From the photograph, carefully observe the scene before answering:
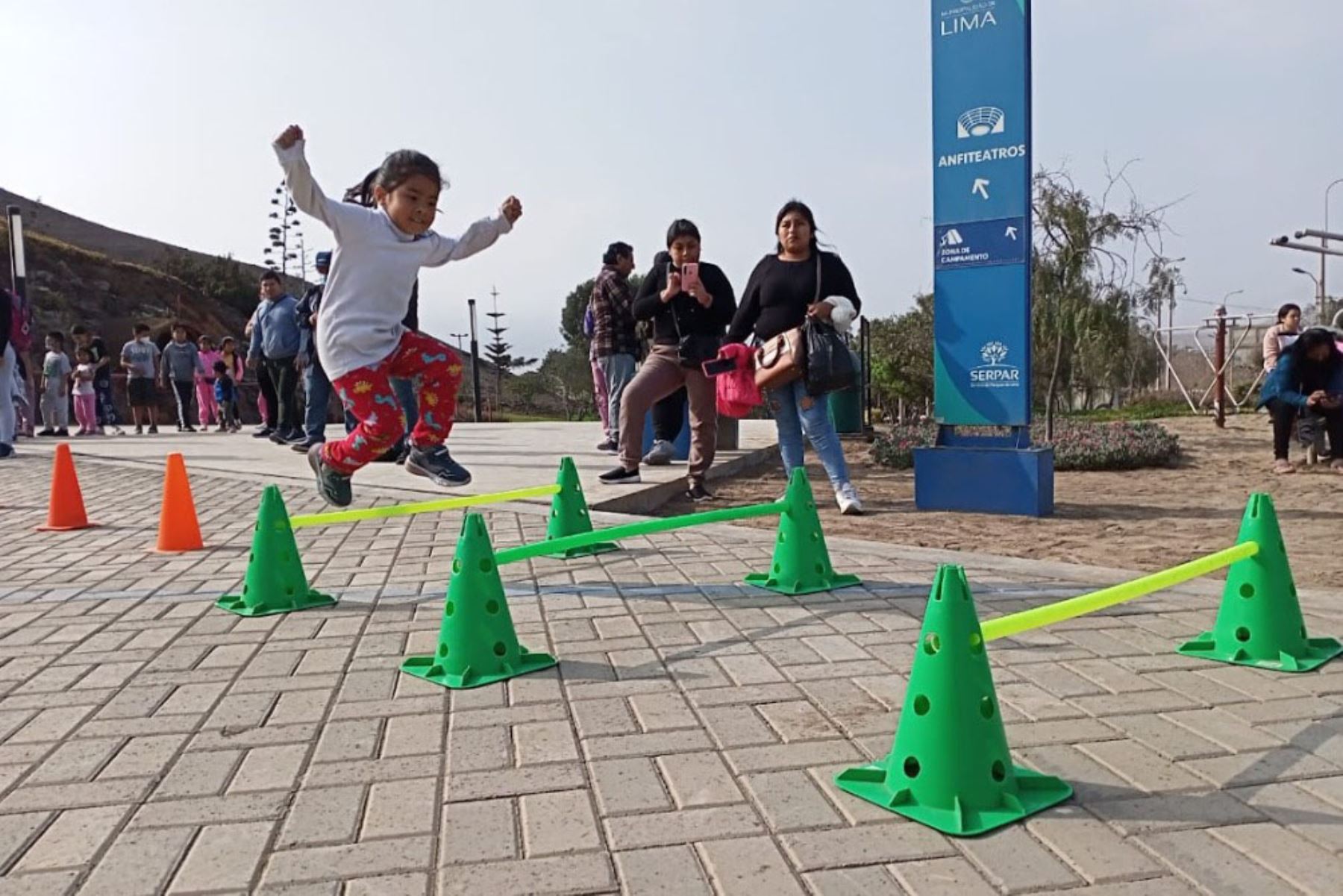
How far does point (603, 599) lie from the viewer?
427 centimetres

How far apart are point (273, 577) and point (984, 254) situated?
4773 millimetres

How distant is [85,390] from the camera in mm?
15727

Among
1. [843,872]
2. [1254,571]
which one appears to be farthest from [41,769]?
[1254,571]

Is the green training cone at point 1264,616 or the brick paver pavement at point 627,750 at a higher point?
the green training cone at point 1264,616

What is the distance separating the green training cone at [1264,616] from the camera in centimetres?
321

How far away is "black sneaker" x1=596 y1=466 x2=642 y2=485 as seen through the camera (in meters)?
7.32

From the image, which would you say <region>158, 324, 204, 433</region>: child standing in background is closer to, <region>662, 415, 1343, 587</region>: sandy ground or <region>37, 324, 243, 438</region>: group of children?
<region>37, 324, 243, 438</region>: group of children

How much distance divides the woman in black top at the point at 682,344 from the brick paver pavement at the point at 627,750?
274cm

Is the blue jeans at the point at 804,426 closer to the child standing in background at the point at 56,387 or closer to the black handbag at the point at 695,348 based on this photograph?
the black handbag at the point at 695,348

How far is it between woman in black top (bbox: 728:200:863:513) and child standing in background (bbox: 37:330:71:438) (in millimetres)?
12725

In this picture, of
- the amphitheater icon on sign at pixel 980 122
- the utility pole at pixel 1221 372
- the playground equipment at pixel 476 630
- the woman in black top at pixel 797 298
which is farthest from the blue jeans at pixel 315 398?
the utility pole at pixel 1221 372

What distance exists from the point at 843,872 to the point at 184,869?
4.31 feet

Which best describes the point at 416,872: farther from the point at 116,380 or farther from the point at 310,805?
the point at 116,380

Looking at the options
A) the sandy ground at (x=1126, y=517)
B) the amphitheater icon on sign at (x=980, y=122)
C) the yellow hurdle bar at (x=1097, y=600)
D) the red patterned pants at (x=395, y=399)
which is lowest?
the sandy ground at (x=1126, y=517)
